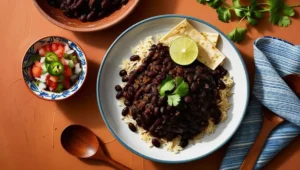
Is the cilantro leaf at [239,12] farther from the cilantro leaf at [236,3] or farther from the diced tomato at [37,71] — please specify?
the diced tomato at [37,71]

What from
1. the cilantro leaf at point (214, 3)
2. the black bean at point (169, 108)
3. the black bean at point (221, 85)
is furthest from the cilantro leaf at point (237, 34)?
the black bean at point (169, 108)

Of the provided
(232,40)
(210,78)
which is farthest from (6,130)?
(232,40)

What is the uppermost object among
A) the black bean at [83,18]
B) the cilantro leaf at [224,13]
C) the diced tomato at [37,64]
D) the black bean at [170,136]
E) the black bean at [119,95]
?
the cilantro leaf at [224,13]

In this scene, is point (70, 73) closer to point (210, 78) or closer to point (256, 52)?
point (210, 78)

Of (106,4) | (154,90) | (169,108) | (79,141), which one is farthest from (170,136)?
(106,4)

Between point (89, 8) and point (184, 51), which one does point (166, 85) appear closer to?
point (184, 51)
